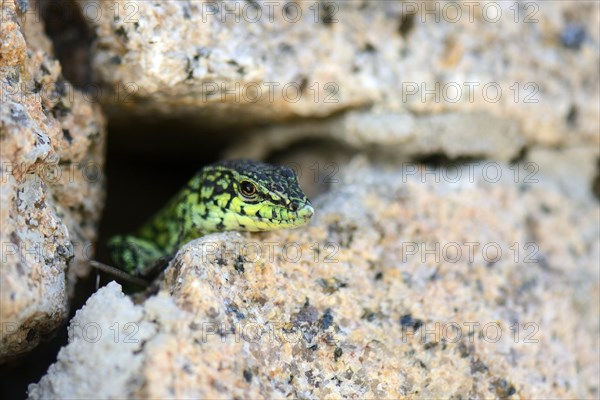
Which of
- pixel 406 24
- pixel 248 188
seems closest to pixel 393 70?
pixel 406 24

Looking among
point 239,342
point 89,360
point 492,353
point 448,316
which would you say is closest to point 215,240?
point 239,342

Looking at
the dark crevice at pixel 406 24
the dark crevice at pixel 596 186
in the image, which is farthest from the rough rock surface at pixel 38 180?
the dark crevice at pixel 596 186

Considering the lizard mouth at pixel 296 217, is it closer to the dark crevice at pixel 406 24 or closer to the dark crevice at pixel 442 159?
the dark crevice at pixel 442 159

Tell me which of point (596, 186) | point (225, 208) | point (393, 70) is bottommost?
point (596, 186)

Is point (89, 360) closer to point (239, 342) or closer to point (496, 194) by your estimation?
point (239, 342)

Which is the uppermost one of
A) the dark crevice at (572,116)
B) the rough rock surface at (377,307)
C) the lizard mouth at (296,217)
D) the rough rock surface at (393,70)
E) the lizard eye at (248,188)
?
the rough rock surface at (393,70)

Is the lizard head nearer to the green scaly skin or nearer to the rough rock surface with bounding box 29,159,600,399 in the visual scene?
the green scaly skin

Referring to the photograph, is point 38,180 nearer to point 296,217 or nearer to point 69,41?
point 69,41
